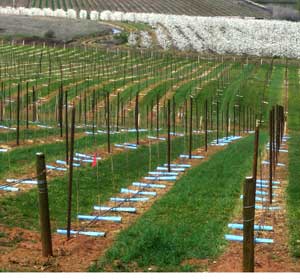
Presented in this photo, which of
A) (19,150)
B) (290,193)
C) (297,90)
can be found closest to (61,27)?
(297,90)

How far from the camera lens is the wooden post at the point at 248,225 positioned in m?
8.12

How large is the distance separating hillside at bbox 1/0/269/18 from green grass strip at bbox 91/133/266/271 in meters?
97.5

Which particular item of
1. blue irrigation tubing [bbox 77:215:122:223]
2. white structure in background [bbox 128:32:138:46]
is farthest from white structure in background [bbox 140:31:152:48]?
blue irrigation tubing [bbox 77:215:122:223]

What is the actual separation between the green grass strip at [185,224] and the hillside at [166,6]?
97508 millimetres

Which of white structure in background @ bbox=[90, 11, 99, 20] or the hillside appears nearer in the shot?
white structure in background @ bbox=[90, 11, 99, 20]

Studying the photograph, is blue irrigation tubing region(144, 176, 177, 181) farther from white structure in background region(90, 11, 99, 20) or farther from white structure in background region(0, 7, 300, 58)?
white structure in background region(90, 11, 99, 20)

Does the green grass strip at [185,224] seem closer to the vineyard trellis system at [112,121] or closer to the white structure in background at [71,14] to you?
the vineyard trellis system at [112,121]

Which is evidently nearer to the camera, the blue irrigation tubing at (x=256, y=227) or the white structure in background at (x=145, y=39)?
the blue irrigation tubing at (x=256, y=227)

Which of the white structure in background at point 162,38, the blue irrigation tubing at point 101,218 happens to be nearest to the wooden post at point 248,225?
the blue irrigation tubing at point 101,218

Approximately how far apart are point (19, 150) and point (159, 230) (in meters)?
8.93

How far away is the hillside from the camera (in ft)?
368

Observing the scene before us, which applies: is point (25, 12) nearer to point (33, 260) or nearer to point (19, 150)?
point (19, 150)

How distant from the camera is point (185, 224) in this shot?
1140 cm

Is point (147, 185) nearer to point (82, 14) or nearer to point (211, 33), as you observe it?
point (211, 33)
